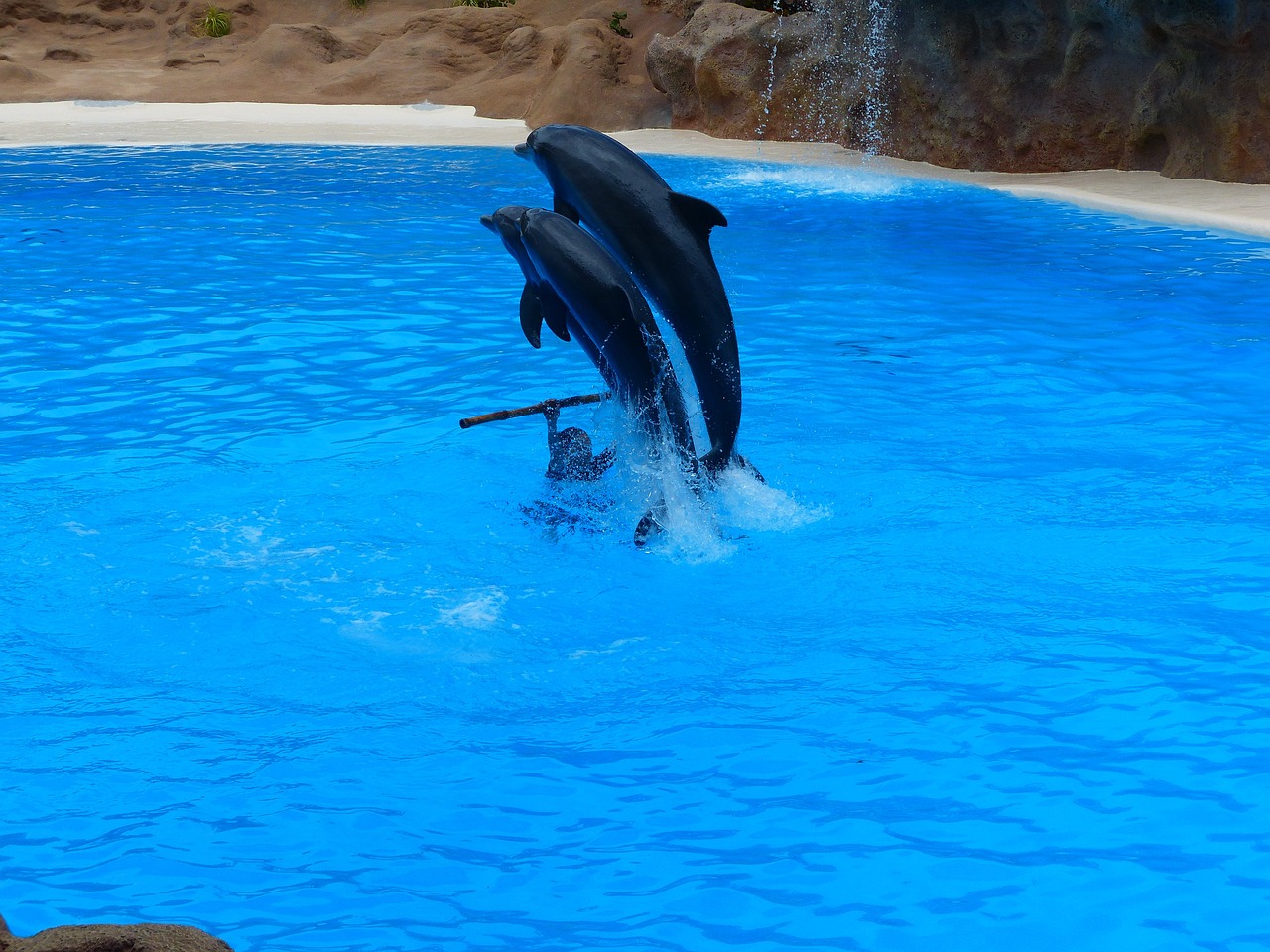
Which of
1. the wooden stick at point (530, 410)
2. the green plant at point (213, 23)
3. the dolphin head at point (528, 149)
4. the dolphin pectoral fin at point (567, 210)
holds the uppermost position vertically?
the green plant at point (213, 23)

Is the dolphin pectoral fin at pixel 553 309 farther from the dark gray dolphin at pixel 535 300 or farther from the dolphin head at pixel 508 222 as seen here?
the dolphin head at pixel 508 222

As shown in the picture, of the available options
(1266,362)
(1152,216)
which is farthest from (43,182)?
(1266,362)

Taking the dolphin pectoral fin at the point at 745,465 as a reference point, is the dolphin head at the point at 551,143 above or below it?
above

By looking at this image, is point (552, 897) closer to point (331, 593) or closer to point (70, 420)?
point (331, 593)

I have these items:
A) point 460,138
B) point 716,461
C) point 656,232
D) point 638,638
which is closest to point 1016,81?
point 460,138

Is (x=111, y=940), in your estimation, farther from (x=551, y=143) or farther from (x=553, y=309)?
(x=551, y=143)

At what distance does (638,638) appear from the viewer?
463cm

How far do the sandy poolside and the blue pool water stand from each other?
10.9 feet

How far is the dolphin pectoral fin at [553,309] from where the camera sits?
4.90 meters

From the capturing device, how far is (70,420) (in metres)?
6.99

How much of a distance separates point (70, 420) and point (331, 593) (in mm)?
2903

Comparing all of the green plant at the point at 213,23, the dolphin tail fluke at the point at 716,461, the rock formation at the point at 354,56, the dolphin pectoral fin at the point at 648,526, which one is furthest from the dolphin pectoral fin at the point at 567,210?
the green plant at the point at 213,23

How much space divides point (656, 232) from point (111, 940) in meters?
3.36

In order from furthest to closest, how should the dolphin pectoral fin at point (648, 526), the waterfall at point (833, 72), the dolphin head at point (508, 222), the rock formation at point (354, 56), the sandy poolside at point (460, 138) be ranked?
the rock formation at point (354, 56), the waterfall at point (833, 72), the sandy poolside at point (460, 138), the dolphin pectoral fin at point (648, 526), the dolphin head at point (508, 222)
